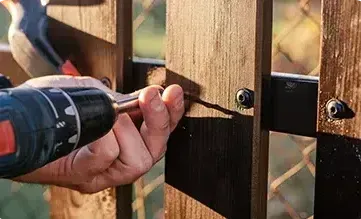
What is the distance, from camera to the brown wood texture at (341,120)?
1244 millimetres

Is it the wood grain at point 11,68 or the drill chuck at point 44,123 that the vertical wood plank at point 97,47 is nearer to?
the wood grain at point 11,68

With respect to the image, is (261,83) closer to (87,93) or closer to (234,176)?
(234,176)

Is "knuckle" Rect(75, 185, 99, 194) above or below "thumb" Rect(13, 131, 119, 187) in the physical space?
below

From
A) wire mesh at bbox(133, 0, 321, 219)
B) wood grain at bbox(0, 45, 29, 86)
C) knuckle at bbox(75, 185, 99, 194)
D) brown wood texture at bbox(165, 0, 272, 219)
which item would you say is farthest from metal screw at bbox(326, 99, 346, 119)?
wire mesh at bbox(133, 0, 321, 219)

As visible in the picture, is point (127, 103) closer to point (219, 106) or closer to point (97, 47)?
point (219, 106)

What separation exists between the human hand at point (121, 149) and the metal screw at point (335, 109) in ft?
0.92

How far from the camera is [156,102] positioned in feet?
4.52

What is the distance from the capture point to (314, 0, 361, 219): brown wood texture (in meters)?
1.24

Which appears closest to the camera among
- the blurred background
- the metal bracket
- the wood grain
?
the metal bracket

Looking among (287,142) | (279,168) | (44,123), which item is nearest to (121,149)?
(44,123)

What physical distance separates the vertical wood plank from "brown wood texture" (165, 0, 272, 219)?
0.14m

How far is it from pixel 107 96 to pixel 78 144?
108mm

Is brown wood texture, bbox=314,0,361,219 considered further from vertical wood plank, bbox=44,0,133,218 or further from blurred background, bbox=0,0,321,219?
blurred background, bbox=0,0,321,219

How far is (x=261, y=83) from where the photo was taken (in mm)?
1379
